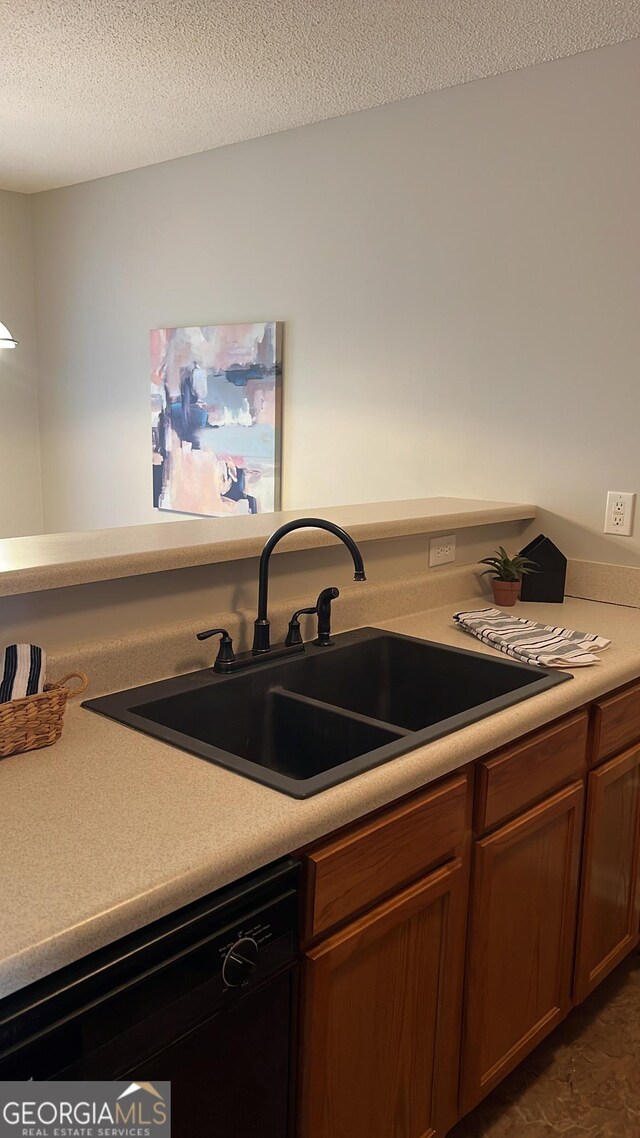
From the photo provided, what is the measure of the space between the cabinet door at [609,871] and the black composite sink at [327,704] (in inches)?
13.1

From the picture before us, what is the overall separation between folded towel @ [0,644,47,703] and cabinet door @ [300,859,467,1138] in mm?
570

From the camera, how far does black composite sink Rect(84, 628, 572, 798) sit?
1453 mm

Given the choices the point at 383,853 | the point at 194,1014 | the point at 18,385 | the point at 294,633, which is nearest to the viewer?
the point at 194,1014

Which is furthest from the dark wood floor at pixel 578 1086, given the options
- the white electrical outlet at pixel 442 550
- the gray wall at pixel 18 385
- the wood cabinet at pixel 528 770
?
the gray wall at pixel 18 385

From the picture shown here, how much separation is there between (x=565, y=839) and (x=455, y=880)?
410 mm

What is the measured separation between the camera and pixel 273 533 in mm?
1798

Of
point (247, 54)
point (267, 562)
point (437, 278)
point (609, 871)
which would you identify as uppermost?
point (247, 54)

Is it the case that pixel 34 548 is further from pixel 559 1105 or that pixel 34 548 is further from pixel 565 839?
pixel 559 1105

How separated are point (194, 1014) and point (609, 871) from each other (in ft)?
4.11

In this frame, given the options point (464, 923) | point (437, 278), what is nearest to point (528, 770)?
point (464, 923)

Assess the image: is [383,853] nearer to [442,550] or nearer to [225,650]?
[225,650]

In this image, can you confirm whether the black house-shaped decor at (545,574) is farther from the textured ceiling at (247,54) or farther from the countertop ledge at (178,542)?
the textured ceiling at (247,54)

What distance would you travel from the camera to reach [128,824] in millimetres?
1135

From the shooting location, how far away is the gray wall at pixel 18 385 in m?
4.05
